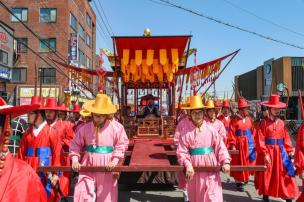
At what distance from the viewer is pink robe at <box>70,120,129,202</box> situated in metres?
4.16

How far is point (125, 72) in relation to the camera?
25.5ft

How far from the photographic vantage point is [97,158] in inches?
167

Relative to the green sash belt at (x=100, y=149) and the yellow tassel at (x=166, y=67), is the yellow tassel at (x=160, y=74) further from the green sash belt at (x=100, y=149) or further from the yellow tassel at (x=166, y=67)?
the green sash belt at (x=100, y=149)

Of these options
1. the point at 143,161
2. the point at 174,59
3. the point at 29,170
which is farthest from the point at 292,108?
the point at 29,170

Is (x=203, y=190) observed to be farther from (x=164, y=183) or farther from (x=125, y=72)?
(x=125, y=72)

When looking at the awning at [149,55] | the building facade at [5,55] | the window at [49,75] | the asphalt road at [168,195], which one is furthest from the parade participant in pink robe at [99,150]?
the window at [49,75]

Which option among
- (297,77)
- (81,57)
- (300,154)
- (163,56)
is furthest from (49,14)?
(300,154)

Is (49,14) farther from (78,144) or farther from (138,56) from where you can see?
(78,144)

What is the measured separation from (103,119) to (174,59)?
363cm

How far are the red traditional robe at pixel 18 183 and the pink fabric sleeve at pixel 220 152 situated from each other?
8.36 feet

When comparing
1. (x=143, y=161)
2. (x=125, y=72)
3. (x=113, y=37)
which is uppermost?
(x=113, y=37)

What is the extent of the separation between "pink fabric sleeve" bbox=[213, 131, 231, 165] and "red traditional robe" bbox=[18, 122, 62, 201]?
6.99 feet

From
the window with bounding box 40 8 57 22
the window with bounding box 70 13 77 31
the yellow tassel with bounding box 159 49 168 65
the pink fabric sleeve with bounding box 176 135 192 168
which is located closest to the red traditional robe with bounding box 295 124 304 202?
the pink fabric sleeve with bounding box 176 135 192 168

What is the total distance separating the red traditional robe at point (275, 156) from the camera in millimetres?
5848
